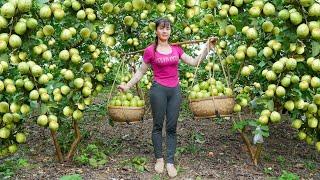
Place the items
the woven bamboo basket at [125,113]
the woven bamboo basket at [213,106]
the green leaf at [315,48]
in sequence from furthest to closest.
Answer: the woven bamboo basket at [125,113] < the woven bamboo basket at [213,106] < the green leaf at [315,48]

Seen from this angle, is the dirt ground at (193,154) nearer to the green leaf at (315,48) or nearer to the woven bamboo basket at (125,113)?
the woven bamboo basket at (125,113)

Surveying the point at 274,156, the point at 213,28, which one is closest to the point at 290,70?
the point at 274,156

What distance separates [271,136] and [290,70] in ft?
8.48

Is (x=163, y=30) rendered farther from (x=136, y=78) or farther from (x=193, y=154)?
(x=193, y=154)

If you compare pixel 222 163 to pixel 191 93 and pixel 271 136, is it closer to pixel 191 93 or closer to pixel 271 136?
pixel 191 93

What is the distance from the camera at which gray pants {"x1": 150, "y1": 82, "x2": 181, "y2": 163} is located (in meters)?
4.35

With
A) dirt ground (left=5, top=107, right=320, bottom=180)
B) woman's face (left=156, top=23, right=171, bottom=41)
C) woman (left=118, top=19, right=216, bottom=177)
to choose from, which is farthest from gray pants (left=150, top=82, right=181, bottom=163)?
woman's face (left=156, top=23, right=171, bottom=41)

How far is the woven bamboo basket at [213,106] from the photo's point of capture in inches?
162

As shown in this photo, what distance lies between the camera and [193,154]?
515 centimetres

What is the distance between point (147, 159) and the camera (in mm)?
4906

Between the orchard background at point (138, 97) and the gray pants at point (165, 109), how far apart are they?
0.17 meters

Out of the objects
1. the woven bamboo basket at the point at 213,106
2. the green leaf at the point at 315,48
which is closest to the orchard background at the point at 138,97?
the green leaf at the point at 315,48

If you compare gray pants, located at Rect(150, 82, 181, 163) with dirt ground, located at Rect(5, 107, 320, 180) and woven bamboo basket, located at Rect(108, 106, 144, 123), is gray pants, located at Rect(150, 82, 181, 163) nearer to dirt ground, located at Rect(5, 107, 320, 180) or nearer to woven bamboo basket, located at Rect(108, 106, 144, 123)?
woven bamboo basket, located at Rect(108, 106, 144, 123)

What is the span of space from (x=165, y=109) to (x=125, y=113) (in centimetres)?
40
